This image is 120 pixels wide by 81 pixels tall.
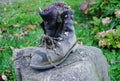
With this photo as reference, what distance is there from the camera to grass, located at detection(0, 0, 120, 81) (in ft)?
15.4

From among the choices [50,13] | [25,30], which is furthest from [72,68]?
[25,30]

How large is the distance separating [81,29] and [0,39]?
1.32 m

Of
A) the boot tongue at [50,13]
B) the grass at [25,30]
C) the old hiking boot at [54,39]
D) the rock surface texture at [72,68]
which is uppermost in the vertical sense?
the boot tongue at [50,13]

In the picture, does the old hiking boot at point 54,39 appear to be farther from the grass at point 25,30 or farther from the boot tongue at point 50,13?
the grass at point 25,30

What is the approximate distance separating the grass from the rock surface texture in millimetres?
1041

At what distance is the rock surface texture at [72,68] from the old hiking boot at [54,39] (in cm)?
6

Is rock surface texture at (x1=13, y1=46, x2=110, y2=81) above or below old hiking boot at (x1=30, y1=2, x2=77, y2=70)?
below

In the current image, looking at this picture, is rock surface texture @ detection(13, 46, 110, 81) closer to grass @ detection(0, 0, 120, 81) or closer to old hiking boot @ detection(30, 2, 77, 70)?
old hiking boot @ detection(30, 2, 77, 70)

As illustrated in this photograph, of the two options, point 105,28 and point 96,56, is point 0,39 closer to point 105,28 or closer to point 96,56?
point 105,28

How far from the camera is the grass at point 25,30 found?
4.70 meters

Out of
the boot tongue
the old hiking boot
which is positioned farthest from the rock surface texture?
the boot tongue

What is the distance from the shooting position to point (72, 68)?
299 centimetres

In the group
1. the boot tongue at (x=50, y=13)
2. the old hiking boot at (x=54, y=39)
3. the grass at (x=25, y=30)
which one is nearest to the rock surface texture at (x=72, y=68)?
the old hiking boot at (x=54, y=39)

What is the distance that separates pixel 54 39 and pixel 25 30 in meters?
2.79
